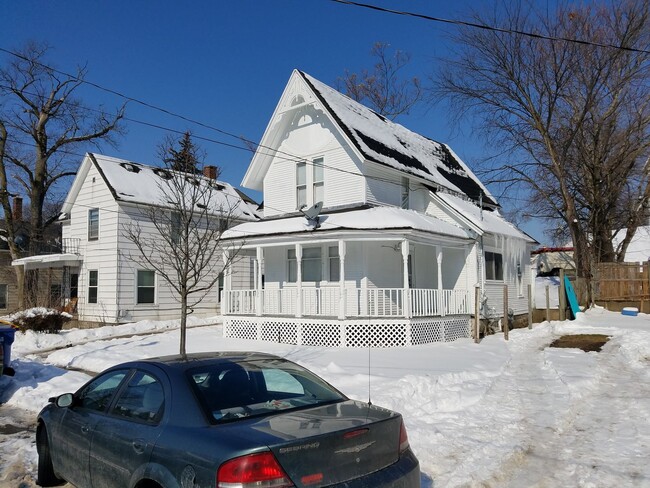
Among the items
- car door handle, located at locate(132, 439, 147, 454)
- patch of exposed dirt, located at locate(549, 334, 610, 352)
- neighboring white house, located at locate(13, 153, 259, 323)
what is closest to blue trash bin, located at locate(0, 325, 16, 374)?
car door handle, located at locate(132, 439, 147, 454)

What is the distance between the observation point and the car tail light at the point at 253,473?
3.04 meters

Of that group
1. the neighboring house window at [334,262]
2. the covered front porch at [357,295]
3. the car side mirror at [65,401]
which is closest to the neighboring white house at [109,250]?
the covered front porch at [357,295]

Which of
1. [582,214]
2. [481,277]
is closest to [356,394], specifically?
[481,277]

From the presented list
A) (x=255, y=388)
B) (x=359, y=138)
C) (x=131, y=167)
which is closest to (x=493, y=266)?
(x=359, y=138)

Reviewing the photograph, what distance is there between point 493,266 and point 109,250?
15.7m

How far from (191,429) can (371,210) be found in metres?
13.6

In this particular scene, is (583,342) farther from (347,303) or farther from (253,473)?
(253,473)

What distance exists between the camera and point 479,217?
2009 centimetres

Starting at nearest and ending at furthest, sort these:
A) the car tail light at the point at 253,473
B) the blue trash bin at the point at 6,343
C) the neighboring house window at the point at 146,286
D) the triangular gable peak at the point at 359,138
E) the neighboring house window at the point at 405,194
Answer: the car tail light at the point at 253,473, the blue trash bin at the point at 6,343, the triangular gable peak at the point at 359,138, the neighboring house window at the point at 405,194, the neighboring house window at the point at 146,286

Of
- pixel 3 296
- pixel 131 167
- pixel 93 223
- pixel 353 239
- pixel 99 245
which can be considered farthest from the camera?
pixel 3 296

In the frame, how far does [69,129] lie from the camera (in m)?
30.1

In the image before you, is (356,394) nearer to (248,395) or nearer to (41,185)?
(248,395)

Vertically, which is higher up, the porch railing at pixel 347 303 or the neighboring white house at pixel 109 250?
the neighboring white house at pixel 109 250

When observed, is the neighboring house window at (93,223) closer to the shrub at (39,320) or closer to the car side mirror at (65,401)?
the shrub at (39,320)
